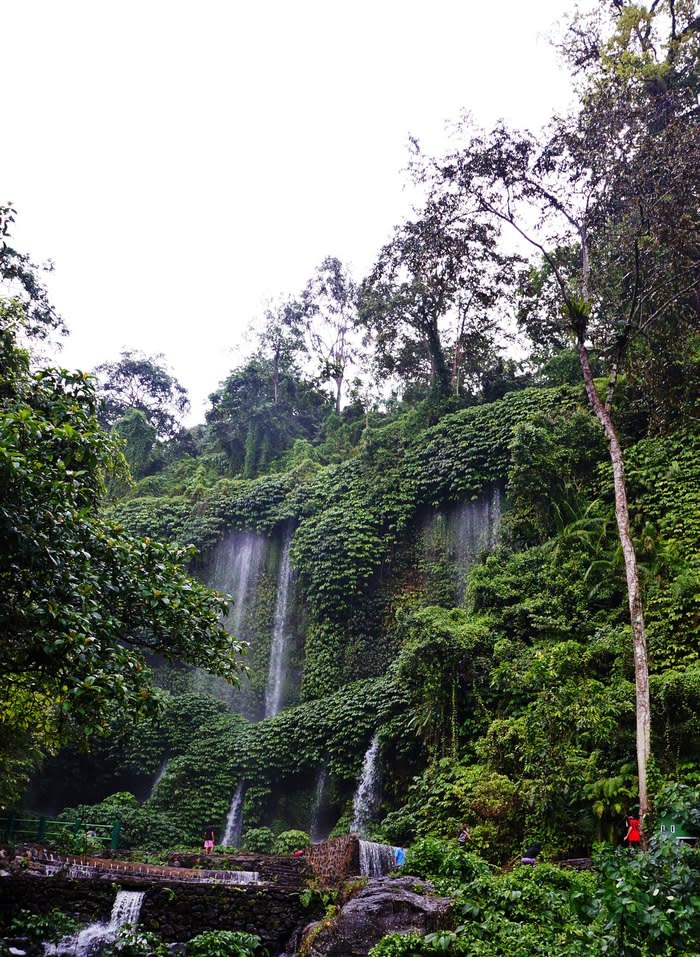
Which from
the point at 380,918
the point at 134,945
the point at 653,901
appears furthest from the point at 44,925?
the point at 653,901

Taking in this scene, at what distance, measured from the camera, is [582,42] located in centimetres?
1969

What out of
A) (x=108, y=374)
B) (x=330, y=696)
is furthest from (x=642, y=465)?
(x=108, y=374)

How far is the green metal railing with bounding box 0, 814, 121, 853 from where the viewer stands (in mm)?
14352

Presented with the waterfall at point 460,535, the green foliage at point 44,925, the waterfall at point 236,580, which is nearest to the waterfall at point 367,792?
the waterfall at point 460,535

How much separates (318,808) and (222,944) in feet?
26.7

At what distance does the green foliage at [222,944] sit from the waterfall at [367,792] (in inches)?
217

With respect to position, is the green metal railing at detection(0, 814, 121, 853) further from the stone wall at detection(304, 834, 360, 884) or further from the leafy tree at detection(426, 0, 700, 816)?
the leafy tree at detection(426, 0, 700, 816)

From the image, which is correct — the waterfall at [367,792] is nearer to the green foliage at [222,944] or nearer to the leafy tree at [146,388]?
the green foliage at [222,944]

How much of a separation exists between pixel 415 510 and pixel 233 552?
22.4 ft

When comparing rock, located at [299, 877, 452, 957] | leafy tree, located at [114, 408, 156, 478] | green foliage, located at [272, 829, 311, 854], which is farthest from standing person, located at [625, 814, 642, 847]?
leafy tree, located at [114, 408, 156, 478]

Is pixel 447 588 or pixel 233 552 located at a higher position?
pixel 233 552

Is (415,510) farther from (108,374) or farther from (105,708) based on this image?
(108,374)

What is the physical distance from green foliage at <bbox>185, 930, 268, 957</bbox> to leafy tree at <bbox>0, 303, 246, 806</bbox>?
3.82 metres

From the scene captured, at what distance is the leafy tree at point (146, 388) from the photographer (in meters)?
39.2
